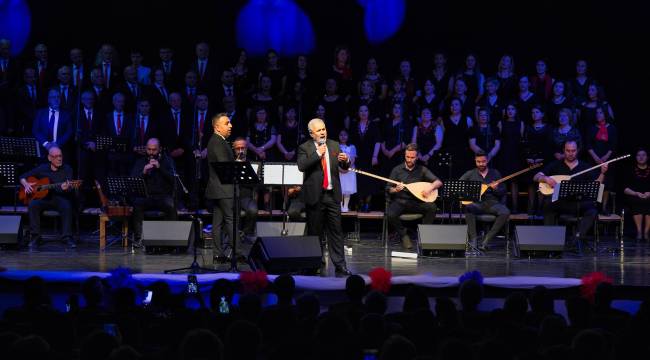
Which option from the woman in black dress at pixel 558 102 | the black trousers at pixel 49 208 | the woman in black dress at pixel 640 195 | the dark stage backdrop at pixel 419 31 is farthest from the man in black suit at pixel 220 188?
the woman in black dress at pixel 640 195

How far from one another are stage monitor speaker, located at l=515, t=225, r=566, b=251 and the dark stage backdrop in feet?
15.6

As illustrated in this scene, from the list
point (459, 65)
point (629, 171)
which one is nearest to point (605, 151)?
point (629, 171)

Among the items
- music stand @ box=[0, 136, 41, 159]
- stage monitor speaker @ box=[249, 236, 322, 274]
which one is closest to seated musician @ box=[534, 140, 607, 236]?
stage monitor speaker @ box=[249, 236, 322, 274]

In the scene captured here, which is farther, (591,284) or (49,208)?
(49,208)

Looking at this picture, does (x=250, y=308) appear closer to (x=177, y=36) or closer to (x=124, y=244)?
(x=124, y=244)

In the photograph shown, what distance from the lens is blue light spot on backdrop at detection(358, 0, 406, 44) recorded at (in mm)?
15984

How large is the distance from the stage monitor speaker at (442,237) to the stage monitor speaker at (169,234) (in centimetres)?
286

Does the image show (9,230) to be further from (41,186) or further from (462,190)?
(462,190)

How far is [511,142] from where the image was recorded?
44.1 feet

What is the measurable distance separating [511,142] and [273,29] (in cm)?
494

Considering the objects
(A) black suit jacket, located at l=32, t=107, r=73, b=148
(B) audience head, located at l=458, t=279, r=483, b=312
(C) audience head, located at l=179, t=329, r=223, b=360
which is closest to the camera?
(C) audience head, located at l=179, t=329, r=223, b=360

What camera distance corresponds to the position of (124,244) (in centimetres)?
1184

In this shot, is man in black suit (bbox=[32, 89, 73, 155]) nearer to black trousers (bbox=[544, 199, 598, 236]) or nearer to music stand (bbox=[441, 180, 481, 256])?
music stand (bbox=[441, 180, 481, 256])

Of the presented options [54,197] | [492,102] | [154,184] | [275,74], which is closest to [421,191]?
[492,102]
